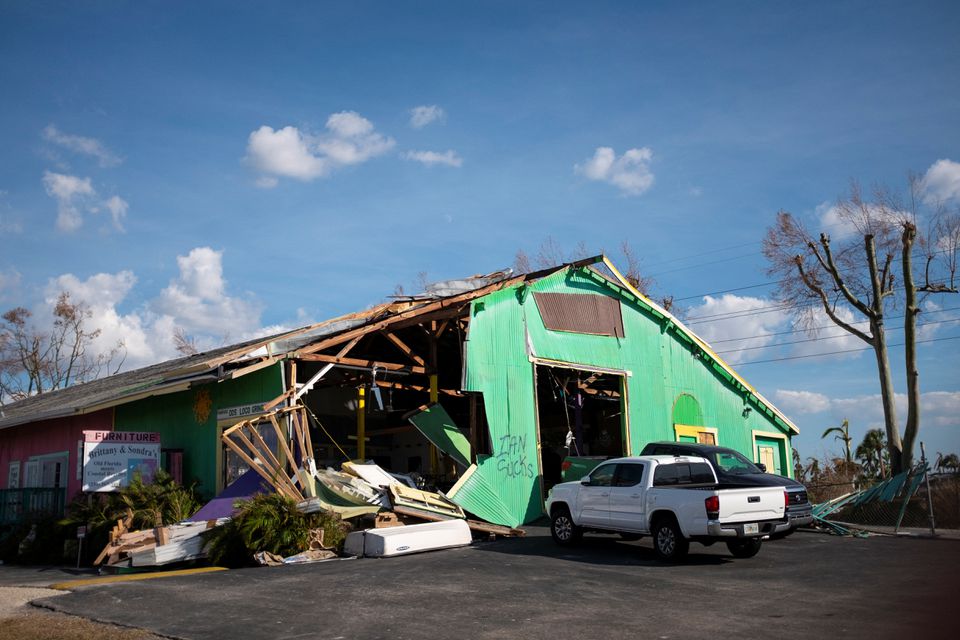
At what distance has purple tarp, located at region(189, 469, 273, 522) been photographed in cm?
1694

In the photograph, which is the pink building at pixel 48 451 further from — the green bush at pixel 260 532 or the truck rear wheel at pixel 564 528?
the truck rear wheel at pixel 564 528

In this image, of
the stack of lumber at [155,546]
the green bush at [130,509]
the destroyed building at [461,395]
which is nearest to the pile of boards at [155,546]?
the stack of lumber at [155,546]

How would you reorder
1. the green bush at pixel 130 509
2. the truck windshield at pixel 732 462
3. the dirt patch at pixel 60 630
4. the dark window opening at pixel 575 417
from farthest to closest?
the dark window opening at pixel 575 417 < the truck windshield at pixel 732 462 < the green bush at pixel 130 509 < the dirt patch at pixel 60 630

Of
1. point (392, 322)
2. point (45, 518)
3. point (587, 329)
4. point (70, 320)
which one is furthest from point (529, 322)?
point (70, 320)

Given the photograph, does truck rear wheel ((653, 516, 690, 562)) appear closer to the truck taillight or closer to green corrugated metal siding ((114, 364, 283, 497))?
the truck taillight

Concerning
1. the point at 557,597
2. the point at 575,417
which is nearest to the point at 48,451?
the point at 575,417

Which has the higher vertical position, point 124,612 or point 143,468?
point 143,468

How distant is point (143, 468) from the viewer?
1884cm

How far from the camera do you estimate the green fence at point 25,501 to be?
20703mm

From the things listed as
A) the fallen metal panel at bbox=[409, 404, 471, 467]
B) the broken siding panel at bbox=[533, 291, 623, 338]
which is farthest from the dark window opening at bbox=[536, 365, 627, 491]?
the fallen metal panel at bbox=[409, 404, 471, 467]

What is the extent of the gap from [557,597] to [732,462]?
9.67m

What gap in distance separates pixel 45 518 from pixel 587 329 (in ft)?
47.4

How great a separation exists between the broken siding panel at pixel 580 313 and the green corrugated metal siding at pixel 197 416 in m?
7.76

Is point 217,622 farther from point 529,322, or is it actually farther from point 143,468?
point 529,322
